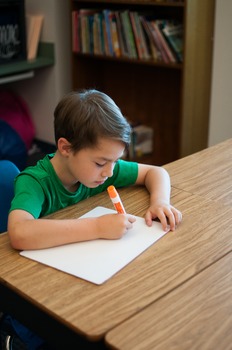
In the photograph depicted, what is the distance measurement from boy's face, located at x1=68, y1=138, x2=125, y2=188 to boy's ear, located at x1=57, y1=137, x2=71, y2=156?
14mm

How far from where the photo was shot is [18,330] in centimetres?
135

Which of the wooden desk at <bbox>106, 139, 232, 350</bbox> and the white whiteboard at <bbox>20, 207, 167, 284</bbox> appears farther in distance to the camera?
the white whiteboard at <bbox>20, 207, 167, 284</bbox>

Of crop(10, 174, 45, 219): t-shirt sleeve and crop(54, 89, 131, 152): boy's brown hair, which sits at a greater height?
crop(54, 89, 131, 152): boy's brown hair

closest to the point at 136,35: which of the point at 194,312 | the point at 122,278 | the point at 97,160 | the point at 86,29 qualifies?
the point at 86,29

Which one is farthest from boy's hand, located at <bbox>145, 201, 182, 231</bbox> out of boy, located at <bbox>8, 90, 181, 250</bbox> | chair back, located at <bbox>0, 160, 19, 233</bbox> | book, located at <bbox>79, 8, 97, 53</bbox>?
book, located at <bbox>79, 8, 97, 53</bbox>

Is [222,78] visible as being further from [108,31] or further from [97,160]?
[97,160]

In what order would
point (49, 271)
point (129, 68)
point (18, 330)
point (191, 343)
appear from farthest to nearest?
point (129, 68) < point (18, 330) < point (49, 271) < point (191, 343)

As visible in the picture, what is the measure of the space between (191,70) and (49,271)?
2216mm

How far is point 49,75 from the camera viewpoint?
3.87 meters

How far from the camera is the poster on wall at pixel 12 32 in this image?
3639mm

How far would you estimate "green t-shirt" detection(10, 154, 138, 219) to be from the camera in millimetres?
1270

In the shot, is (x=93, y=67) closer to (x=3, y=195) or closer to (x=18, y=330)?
(x=3, y=195)

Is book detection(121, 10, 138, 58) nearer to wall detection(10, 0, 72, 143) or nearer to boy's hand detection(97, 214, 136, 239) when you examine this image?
wall detection(10, 0, 72, 143)

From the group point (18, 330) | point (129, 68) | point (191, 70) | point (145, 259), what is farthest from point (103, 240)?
point (129, 68)
